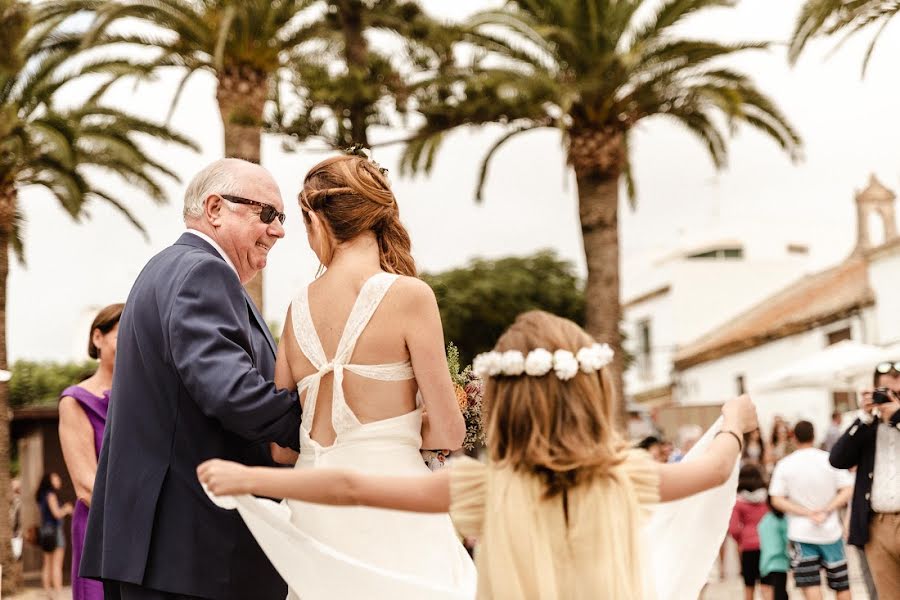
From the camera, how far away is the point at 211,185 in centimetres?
419

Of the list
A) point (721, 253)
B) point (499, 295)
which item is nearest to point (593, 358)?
point (499, 295)

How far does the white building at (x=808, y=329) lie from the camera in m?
30.0

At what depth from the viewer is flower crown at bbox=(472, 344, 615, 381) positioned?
3.13 metres

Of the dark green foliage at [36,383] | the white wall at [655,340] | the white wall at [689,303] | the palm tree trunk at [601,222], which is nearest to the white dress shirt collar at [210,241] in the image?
the palm tree trunk at [601,222]

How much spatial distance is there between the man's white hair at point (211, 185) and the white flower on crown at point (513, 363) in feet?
4.57

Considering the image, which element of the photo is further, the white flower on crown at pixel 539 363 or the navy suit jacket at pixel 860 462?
the navy suit jacket at pixel 860 462

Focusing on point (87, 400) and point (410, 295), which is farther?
point (87, 400)

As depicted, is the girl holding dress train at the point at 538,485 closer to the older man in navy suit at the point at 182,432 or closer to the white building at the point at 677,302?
the older man in navy suit at the point at 182,432

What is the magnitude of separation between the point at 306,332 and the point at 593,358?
3.53 ft

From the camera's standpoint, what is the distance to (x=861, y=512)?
29.7ft

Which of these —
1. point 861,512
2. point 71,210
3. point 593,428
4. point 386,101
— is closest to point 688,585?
point 593,428

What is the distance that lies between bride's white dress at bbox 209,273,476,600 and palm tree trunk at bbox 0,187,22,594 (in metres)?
16.7

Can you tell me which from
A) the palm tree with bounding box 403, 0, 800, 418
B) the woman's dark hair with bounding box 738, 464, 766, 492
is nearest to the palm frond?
the palm tree with bounding box 403, 0, 800, 418

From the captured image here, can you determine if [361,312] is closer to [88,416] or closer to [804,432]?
[88,416]
